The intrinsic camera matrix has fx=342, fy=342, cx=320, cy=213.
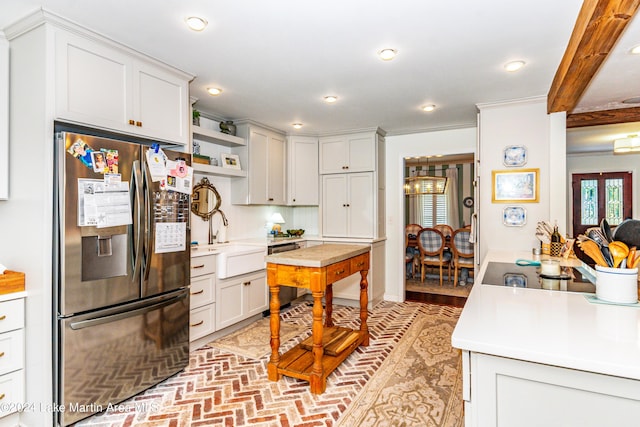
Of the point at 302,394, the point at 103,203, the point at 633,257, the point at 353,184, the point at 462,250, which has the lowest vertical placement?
the point at 302,394

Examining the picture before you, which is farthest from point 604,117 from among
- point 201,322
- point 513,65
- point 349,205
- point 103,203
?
point 103,203

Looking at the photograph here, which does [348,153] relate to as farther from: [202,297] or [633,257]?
[633,257]

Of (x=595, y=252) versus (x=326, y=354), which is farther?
(x=326, y=354)

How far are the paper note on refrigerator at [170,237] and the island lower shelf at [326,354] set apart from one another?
Result: 1179mm

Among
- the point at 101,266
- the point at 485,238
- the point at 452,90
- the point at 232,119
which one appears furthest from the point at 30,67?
the point at 485,238

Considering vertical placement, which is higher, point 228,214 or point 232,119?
point 232,119

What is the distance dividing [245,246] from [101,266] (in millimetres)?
1805

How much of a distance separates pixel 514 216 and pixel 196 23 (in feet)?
10.5

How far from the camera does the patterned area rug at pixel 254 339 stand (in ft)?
10.1

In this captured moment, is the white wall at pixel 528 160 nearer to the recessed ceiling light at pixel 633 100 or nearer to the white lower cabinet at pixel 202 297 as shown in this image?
the recessed ceiling light at pixel 633 100

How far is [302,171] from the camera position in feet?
16.0

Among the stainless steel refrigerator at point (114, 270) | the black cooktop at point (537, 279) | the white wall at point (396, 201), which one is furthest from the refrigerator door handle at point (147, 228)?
the white wall at point (396, 201)

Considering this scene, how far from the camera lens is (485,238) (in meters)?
3.52

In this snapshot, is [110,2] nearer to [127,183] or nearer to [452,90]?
[127,183]
